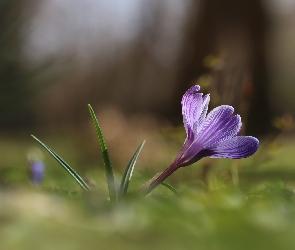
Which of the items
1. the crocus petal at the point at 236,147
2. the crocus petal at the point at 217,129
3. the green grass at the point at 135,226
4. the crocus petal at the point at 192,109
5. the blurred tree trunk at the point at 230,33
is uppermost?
Answer: the blurred tree trunk at the point at 230,33

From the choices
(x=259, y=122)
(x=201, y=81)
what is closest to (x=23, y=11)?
(x=201, y=81)

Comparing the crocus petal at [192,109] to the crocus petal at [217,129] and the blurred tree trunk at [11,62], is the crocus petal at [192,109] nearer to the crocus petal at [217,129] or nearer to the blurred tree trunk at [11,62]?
the crocus petal at [217,129]

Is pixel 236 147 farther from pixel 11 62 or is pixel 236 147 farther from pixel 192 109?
pixel 11 62

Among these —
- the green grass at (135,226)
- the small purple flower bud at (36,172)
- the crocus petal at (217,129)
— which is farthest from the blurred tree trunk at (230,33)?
the green grass at (135,226)

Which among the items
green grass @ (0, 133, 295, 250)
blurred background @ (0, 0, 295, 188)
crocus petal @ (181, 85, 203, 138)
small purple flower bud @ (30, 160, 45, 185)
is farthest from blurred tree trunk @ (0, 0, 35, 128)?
green grass @ (0, 133, 295, 250)

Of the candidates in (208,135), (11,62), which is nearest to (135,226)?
(208,135)

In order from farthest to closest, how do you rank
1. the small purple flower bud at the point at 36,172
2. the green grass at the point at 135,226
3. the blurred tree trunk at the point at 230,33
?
1. the blurred tree trunk at the point at 230,33
2. the small purple flower bud at the point at 36,172
3. the green grass at the point at 135,226

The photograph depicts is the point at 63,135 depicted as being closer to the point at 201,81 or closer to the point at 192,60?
the point at 192,60
